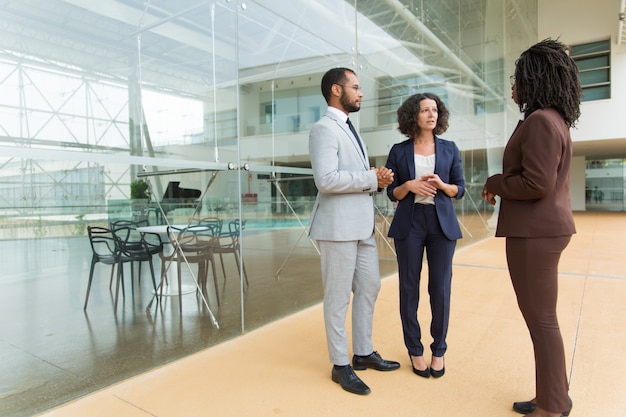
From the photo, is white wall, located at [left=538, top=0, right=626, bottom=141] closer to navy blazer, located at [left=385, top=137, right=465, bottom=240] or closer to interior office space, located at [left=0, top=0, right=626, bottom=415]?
interior office space, located at [left=0, top=0, right=626, bottom=415]

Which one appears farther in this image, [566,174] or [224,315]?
[224,315]

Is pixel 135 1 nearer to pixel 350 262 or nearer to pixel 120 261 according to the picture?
pixel 120 261

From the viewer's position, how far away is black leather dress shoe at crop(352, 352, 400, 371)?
82.8 inches

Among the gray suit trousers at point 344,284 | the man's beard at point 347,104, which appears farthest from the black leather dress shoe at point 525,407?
the man's beard at point 347,104

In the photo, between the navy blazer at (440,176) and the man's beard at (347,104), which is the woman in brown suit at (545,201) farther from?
the man's beard at (347,104)

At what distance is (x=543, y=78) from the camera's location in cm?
155

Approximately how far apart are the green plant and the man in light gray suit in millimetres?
Result: 1082

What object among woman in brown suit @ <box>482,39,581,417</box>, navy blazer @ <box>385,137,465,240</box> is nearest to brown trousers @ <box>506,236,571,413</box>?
woman in brown suit @ <box>482,39,581,417</box>

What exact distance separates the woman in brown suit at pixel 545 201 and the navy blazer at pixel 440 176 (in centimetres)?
44

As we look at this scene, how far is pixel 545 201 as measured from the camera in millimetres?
1539

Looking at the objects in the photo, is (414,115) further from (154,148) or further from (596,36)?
(596,36)

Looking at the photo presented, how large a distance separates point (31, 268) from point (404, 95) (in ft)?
15.0

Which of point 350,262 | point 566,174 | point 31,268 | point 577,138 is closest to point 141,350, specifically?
point 31,268

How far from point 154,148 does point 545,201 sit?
2.10 meters
